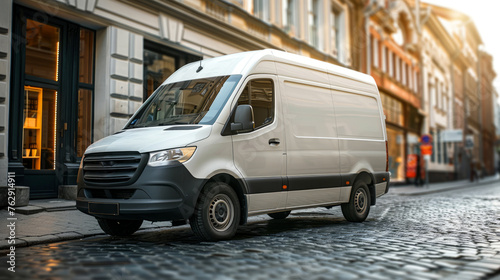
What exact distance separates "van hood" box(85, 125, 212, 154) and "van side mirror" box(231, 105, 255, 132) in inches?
14.1

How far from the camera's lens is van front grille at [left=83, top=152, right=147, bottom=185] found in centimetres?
621

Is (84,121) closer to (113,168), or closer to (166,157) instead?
(113,168)

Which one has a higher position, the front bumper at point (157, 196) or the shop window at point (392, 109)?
the shop window at point (392, 109)

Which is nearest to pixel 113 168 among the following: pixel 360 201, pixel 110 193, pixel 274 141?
pixel 110 193

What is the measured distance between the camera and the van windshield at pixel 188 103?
6841 mm

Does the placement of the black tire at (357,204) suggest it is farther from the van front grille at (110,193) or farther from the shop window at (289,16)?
the shop window at (289,16)

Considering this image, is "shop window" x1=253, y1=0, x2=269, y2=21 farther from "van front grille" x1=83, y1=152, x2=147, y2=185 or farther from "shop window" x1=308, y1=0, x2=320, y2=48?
"van front grille" x1=83, y1=152, x2=147, y2=185

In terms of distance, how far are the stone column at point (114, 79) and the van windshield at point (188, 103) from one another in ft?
14.3

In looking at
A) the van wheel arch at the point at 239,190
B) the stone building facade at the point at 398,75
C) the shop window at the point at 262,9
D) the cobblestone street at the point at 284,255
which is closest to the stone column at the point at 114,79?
the cobblestone street at the point at 284,255

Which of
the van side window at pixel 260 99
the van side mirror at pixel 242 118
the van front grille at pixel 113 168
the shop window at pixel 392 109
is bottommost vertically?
the van front grille at pixel 113 168

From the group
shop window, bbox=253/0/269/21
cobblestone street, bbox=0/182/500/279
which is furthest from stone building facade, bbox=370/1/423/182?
cobblestone street, bbox=0/182/500/279

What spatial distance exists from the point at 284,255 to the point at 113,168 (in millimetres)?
2262

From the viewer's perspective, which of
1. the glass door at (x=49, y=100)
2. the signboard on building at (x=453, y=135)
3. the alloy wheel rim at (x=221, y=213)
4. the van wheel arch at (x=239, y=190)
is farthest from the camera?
the signboard on building at (x=453, y=135)

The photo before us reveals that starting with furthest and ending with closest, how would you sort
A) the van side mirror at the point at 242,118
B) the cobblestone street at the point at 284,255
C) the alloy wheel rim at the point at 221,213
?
the van side mirror at the point at 242,118, the alloy wheel rim at the point at 221,213, the cobblestone street at the point at 284,255
